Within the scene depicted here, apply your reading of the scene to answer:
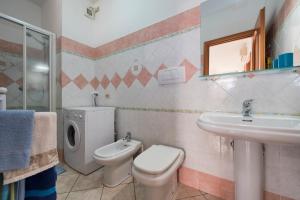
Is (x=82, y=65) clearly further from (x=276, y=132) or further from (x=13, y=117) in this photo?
(x=276, y=132)

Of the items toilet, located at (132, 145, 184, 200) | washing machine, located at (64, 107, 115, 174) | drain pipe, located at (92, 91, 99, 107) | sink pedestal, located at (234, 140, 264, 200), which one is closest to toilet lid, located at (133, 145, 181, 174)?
toilet, located at (132, 145, 184, 200)

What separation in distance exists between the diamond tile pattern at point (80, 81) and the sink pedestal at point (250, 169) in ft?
7.04

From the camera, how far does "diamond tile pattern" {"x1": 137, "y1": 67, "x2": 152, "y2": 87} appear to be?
68.9 inches

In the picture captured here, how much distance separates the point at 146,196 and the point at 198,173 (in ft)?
1.94

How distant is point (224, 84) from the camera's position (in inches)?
50.9

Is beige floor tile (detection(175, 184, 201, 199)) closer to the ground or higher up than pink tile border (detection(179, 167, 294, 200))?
closer to the ground

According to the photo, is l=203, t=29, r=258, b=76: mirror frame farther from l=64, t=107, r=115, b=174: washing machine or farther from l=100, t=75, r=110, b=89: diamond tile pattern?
l=100, t=75, r=110, b=89: diamond tile pattern

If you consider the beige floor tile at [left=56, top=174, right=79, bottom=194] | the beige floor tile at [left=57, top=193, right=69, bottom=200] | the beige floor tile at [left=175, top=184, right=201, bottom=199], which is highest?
the beige floor tile at [left=57, top=193, right=69, bottom=200]

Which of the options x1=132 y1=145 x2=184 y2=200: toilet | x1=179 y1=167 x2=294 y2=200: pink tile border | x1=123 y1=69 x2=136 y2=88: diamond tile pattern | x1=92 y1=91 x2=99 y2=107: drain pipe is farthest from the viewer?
x1=92 y1=91 x2=99 y2=107: drain pipe

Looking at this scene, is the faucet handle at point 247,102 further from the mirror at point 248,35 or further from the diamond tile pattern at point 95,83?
the diamond tile pattern at point 95,83

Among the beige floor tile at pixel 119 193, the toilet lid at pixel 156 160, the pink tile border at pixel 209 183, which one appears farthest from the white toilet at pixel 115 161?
the pink tile border at pixel 209 183

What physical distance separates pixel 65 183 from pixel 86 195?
1.18ft

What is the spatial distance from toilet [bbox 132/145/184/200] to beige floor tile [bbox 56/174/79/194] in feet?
2.79

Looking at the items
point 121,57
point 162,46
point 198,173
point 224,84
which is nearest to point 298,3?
point 224,84
